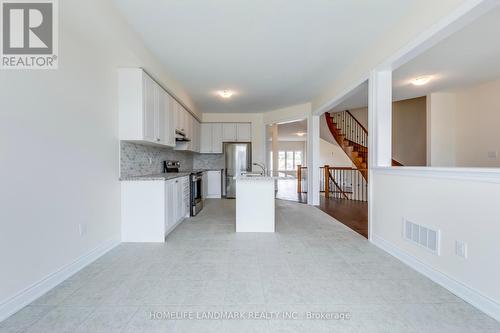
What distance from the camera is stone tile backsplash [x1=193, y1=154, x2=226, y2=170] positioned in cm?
741

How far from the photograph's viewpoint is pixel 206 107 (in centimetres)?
664

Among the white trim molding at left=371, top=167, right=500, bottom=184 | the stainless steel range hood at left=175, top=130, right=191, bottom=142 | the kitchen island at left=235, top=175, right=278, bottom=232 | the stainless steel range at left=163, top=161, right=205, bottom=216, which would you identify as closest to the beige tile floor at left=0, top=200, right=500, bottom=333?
the kitchen island at left=235, top=175, right=278, bottom=232

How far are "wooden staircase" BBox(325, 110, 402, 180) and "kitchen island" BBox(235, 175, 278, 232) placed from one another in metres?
4.08

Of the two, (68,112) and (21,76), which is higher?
(21,76)

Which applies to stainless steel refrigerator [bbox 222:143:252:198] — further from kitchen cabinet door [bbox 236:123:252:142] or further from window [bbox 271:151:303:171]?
window [bbox 271:151:303:171]

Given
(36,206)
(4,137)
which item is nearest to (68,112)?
(4,137)

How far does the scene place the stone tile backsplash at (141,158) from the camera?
3.10 metres

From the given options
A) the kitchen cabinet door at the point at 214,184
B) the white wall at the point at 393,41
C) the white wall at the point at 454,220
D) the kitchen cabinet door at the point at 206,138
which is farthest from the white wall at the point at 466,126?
the kitchen cabinet door at the point at 206,138

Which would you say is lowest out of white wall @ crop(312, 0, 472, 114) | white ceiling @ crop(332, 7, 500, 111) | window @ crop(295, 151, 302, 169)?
window @ crop(295, 151, 302, 169)

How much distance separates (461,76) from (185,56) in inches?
191

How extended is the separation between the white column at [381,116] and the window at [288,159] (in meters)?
13.3

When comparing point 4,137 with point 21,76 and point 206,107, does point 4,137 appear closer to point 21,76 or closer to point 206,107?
point 21,76

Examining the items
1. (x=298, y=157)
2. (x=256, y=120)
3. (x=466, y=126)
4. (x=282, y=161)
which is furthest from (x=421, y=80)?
(x=282, y=161)

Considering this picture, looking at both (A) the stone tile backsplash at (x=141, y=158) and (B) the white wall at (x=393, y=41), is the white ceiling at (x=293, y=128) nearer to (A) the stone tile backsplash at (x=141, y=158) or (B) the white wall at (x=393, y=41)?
(B) the white wall at (x=393, y=41)
